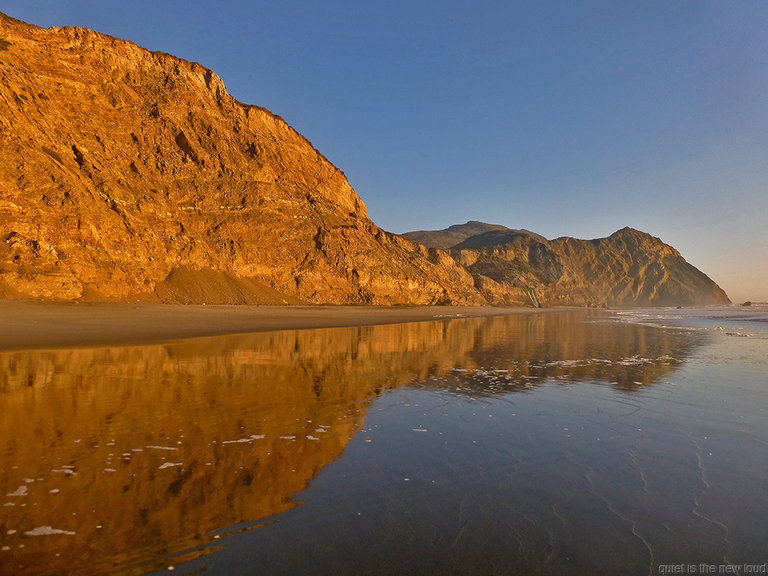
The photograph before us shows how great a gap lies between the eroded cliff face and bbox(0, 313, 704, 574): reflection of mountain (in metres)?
28.9

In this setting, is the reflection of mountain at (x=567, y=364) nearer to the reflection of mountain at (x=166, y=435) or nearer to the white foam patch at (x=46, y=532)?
the reflection of mountain at (x=166, y=435)

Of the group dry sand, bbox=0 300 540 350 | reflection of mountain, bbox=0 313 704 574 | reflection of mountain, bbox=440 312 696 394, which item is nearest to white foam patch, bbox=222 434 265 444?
reflection of mountain, bbox=0 313 704 574

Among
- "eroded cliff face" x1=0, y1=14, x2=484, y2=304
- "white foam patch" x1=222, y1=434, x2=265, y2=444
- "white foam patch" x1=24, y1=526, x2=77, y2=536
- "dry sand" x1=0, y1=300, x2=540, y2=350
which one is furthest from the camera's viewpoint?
"eroded cliff face" x1=0, y1=14, x2=484, y2=304

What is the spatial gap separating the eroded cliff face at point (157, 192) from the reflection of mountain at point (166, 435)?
1137 inches

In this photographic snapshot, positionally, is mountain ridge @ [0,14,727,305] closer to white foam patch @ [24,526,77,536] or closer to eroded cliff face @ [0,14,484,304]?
eroded cliff face @ [0,14,484,304]

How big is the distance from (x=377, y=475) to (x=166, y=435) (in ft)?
11.9

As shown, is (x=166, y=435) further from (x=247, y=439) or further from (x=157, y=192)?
(x=157, y=192)

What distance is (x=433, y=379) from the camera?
1192 cm

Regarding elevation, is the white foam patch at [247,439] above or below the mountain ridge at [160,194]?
below

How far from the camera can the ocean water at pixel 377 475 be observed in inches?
136

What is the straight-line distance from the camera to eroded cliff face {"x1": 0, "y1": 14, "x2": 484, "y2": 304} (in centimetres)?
3684

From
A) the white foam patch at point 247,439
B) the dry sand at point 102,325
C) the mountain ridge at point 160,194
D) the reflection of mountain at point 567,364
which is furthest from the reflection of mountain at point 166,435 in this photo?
the mountain ridge at point 160,194

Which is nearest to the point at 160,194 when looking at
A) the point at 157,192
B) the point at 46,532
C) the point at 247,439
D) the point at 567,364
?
the point at 157,192

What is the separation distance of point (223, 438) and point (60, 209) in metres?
42.5
